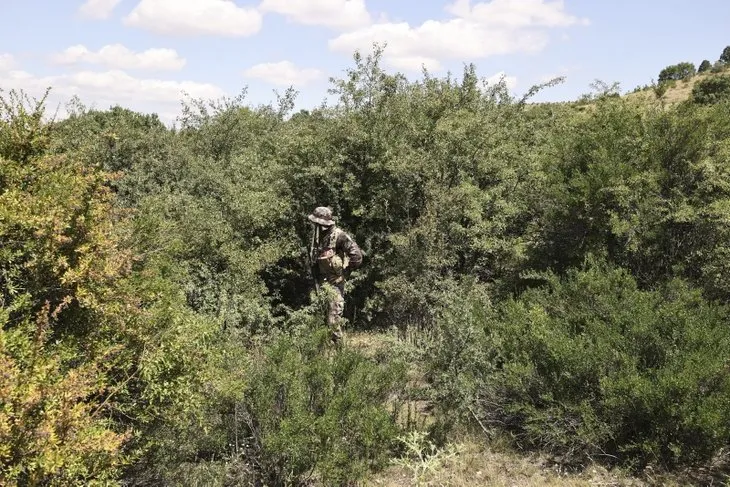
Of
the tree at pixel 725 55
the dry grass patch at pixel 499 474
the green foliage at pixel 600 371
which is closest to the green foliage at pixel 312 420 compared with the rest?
the dry grass patch at pixel 499 474

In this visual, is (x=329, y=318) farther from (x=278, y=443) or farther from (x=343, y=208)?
(x=278, y=443)

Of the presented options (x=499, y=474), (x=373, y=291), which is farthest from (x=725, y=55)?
(x=499, y=474)

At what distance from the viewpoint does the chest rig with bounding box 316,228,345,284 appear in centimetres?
792

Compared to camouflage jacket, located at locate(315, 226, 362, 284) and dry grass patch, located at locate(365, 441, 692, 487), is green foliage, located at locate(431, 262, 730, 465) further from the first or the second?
camouflage jacket, located at locate(315, 226, 362, 284)

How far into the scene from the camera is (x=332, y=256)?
7.92 metres

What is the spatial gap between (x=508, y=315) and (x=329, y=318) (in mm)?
2558

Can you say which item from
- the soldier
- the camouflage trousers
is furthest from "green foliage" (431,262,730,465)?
the soldier

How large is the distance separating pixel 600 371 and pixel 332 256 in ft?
13.1

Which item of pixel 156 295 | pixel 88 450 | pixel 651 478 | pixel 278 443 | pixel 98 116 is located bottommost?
pixel 651 478

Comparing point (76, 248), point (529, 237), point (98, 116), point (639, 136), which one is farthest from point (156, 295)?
point (98, 116)

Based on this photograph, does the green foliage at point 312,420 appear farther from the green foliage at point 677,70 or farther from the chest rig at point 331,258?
the green foliage at point 677,70

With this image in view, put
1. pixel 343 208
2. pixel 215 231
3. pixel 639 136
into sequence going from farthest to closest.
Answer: pixel 343 208, pixel 215 231, pixel 639 136

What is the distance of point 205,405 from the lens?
4.62 metres

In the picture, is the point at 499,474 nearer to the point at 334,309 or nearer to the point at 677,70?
the point at 334,309
